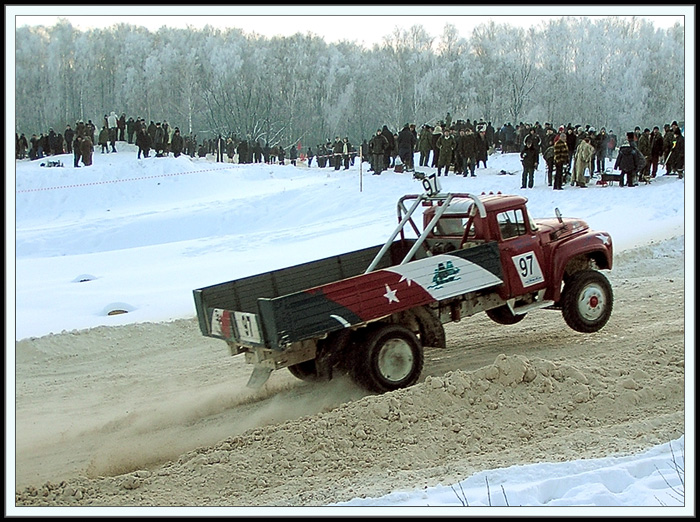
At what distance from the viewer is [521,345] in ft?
35.1

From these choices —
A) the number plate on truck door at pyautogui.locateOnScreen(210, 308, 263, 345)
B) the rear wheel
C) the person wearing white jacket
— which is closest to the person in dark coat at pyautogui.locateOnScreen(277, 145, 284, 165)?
the person wearing white jacket

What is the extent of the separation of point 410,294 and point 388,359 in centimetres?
75

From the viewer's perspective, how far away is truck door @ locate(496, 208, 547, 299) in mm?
10070

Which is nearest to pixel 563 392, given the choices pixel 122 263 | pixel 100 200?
pixel 122 263

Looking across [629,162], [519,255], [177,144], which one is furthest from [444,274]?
[177,144]

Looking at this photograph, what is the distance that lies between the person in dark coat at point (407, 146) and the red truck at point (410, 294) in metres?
14.6

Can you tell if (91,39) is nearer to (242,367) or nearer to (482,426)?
(242,367)

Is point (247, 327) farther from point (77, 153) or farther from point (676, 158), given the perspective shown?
point (77, 153)

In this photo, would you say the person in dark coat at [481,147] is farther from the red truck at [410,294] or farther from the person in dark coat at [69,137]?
the red truck at [410,294]

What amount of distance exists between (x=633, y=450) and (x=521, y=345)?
12.7 ft

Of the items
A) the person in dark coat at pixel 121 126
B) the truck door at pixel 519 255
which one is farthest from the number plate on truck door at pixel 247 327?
the person in dark coat at pixel 121 126

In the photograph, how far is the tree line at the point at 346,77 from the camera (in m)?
10.2

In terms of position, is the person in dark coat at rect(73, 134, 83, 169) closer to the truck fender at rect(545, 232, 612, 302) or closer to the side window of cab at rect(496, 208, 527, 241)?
the side window of cab at rect(496, 208, 527, 241)

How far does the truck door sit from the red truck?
0.01m
